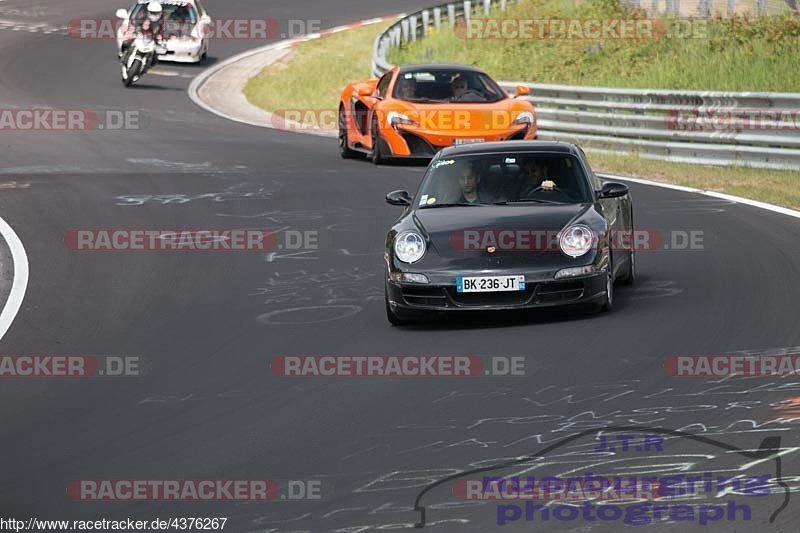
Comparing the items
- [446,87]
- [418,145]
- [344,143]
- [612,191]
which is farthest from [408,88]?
[612,191]

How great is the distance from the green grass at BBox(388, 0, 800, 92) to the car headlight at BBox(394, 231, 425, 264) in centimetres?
1545

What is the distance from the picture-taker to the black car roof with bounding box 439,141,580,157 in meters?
11.9

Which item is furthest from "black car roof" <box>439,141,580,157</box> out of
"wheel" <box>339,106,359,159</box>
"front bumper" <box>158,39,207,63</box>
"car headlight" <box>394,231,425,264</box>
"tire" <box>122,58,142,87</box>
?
"front bumper" <box>158,39,207,63</box>

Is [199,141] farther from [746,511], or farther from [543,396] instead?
[746,511]

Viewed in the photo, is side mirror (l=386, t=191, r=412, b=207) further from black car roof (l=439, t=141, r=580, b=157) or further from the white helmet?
the white helmet

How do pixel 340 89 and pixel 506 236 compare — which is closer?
pixel 506 236

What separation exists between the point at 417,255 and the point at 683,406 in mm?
3165

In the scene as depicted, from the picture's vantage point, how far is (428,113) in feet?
68.5

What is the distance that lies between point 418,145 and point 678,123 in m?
3.70

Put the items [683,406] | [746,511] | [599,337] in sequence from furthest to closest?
[599,337], [683,406], [746,511]

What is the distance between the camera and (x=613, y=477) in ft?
21.9

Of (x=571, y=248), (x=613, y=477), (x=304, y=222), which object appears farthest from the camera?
(x=304, y=222)

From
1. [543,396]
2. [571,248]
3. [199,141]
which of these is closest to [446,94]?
[199,141]

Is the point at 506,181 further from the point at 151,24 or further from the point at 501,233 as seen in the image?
the point at 151,24
